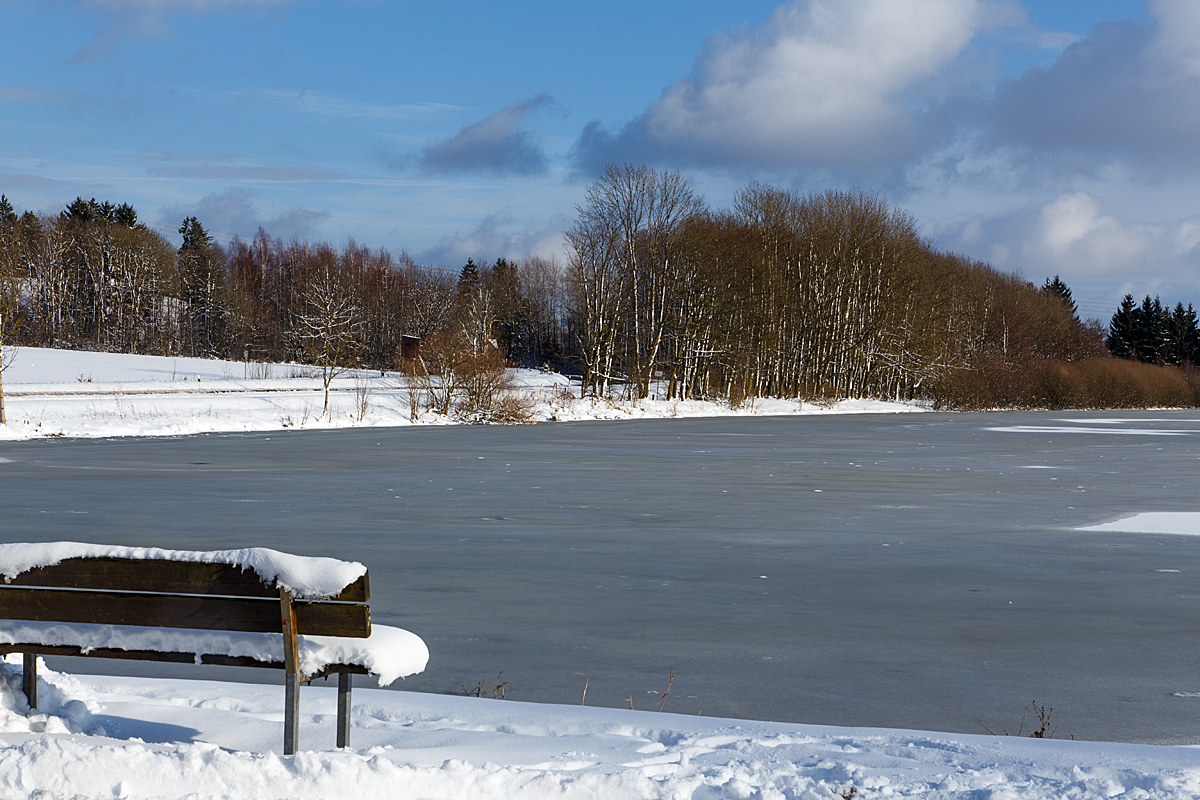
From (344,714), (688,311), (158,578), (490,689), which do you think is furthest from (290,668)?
(688,311)

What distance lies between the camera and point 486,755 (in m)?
4.41

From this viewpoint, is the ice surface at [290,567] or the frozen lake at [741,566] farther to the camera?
the frozen lake at [741,566]

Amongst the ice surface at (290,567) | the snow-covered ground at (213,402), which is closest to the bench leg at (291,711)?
the ice surface at (290,567)

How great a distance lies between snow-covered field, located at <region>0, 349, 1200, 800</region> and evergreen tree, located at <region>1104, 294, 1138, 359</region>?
11974cm

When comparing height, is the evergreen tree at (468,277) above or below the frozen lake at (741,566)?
above

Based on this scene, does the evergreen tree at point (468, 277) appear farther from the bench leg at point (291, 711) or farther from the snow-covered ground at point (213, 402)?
the bench leg at point (291, 711)

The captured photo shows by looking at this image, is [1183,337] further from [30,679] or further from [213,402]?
[30,679]

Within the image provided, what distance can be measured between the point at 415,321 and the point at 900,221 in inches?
1731

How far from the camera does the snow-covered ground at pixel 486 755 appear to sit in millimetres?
3770

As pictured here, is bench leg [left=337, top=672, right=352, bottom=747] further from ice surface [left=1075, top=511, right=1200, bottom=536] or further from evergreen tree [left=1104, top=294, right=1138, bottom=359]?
evergreen tree [left=1104, top=294, right=1138, bottom=359]

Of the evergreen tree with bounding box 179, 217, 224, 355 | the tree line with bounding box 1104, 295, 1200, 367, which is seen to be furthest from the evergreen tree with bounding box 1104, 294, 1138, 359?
the evergreen tree with bounding box 179, 217, 224, 355

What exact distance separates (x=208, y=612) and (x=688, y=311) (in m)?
51.1

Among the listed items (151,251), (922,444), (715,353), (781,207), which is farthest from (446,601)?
(151,251)

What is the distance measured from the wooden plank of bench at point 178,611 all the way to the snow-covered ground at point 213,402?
27.8 metres
